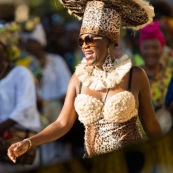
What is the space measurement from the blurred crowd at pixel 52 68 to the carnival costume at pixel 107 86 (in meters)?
0.49

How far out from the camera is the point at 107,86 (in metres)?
3.95

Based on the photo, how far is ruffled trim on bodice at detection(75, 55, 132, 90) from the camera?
155 inches

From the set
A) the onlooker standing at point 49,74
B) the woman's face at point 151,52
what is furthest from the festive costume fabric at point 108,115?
the onlooker standing at point 49,74

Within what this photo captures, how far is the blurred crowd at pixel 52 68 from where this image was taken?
18.1ft

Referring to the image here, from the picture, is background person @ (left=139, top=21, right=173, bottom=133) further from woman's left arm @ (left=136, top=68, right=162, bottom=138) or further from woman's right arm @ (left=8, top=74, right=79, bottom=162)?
woman's right arm @ (left=8, top=74, right=79, bottom=162)

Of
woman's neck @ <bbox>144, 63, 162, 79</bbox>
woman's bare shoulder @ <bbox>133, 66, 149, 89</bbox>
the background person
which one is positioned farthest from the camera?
woman's neck @ <bbox>144, 63, 162, 79</bbox>

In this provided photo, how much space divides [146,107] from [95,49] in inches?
16.3

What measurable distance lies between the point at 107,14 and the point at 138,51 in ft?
7.29

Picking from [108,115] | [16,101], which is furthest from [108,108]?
[16,101]

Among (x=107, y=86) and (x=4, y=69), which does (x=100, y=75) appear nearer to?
(x=107, y=86)

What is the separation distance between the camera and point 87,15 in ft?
13.0

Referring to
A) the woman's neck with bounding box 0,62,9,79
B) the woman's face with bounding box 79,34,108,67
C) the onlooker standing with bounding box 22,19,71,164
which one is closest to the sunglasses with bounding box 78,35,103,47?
the woman's face with bounding box 79,34,108,67

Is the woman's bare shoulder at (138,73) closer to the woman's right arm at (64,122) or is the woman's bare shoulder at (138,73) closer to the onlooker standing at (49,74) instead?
the woman's right arm at (64,122)

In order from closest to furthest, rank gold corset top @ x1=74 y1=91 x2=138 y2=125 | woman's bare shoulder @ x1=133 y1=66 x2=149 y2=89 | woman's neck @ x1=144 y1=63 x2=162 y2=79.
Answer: gold corset top @ x1=74 y1=91 x2=138 y2=125, woman's bare shoulder @ x1=133 y1=66 x2=149 y2=89, woman's neck @ x1=144 y1=63 x2=162 y2=79
